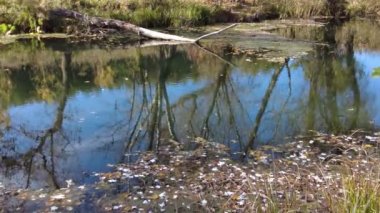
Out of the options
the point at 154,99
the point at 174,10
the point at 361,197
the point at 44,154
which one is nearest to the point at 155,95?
the point at 154,99

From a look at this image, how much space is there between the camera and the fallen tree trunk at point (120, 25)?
69.1 feet

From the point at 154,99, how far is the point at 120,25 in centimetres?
974

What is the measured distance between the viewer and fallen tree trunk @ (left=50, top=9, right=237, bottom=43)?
21047 millimetres

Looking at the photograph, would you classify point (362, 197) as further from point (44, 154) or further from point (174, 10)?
point (174, 10)

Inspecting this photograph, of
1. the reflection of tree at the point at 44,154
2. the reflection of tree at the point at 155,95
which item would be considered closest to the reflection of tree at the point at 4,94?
the reflection of tree at the point at 44,154

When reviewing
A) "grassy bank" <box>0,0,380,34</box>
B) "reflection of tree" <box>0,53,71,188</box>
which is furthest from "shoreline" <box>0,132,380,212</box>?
"grassy bank" <box>0,0,380,34</box>

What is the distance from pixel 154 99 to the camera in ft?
44.0

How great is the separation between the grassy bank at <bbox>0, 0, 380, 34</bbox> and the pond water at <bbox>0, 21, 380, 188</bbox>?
63.0 inches

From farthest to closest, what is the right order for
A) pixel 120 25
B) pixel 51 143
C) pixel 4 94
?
pixel 120 25
pixel 4 94
pixel 51 143

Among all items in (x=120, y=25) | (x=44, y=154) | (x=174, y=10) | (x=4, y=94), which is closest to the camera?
(x=44, y=154)

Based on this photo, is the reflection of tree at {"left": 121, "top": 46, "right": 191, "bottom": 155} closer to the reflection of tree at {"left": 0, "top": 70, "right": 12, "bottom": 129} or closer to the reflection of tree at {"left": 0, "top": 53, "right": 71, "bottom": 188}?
the reflection of tree at {"left": 0, "top": 53, "right": 71, "bottom": 188}

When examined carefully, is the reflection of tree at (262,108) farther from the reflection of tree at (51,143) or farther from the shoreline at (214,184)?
the reflection of tree at (51,143)

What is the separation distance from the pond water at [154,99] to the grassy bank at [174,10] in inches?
63.0

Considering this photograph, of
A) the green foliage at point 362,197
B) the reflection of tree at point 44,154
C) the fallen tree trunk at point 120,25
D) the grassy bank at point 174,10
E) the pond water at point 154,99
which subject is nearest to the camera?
the green foliage at point 362,197
